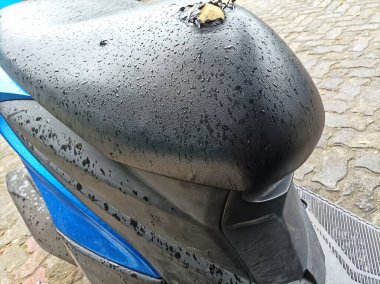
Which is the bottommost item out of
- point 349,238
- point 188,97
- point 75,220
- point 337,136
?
point 337,136

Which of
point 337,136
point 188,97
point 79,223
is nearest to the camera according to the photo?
point 188,97

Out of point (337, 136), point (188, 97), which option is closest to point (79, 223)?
point (188, 97)

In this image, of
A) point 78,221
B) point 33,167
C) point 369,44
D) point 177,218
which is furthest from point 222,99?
point 369,44

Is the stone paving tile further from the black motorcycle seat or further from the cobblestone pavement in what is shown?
the black motorcycle seat

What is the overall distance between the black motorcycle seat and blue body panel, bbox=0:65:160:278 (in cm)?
31

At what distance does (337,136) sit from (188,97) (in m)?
2.24

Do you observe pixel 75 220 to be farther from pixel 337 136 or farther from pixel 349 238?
pixel 337 136

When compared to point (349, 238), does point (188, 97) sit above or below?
above

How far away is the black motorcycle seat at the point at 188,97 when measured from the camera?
2.12 ft

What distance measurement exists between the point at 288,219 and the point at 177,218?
246mm

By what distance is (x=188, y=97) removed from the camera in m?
0.67

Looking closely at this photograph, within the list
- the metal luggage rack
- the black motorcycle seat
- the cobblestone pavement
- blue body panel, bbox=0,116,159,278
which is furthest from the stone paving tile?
the black motorcycle seat

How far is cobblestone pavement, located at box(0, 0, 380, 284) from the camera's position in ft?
7.30

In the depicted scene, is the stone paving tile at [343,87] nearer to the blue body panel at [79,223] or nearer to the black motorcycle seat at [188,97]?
the blue body panel at [79,223]
